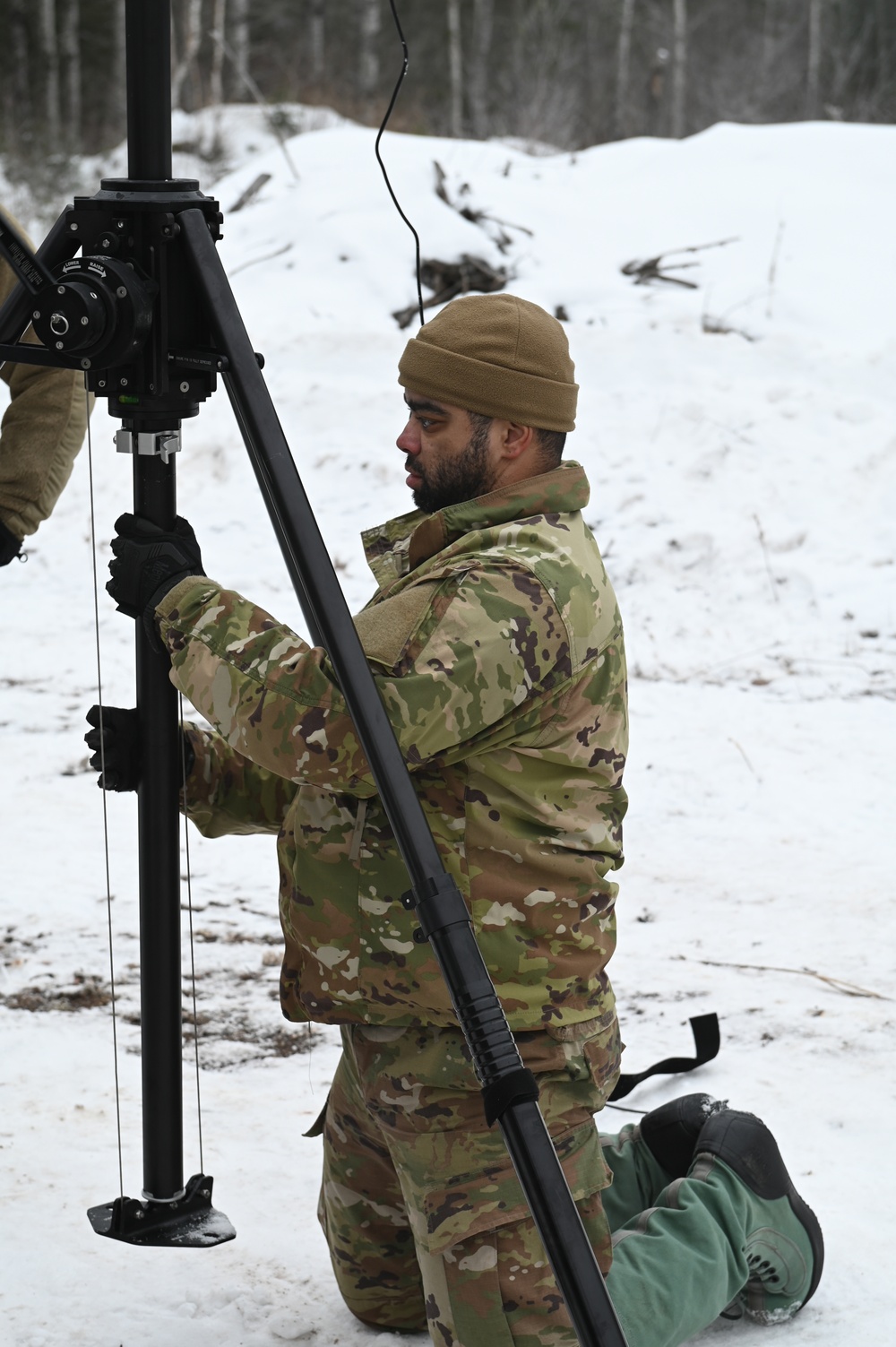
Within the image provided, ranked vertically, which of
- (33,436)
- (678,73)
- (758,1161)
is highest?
(678,73)

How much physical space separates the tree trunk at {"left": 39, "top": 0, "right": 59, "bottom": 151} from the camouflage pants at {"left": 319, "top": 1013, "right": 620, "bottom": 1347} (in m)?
19.6

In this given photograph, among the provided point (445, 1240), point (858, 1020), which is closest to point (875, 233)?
point (858, 1020)

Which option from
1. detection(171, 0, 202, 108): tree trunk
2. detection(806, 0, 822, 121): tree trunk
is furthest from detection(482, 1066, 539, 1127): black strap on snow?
detection(806, 0, 822, 121): tree trunk

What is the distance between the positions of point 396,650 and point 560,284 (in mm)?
7175

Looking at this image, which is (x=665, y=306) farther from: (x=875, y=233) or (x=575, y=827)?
(x=575, y=827)

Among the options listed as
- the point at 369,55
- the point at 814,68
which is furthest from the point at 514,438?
the point at 814,68

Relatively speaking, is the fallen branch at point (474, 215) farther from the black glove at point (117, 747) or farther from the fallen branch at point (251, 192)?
the black glove at point (117, 747)

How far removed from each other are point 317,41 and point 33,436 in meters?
22.2

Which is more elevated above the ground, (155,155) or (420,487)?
(155,155)

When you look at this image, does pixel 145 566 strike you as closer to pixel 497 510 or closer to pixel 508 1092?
pixel 497 510

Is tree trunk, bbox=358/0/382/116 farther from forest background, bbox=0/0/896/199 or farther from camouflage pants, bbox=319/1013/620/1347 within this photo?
camouflage pants, bbox=319/1013/620/1347

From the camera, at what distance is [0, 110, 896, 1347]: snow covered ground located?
284cm

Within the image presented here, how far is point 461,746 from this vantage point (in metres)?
2.08

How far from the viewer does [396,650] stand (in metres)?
2.03
